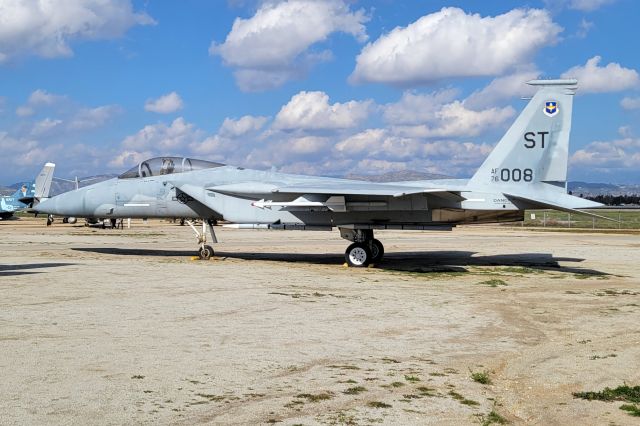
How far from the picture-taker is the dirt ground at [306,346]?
520 centimetres

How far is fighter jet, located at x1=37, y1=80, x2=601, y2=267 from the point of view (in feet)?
55.3

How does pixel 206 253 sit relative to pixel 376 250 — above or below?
below

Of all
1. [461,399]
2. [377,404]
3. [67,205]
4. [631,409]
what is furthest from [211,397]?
[67,205]

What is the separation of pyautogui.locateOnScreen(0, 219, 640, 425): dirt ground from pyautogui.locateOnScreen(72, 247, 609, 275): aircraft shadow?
2.44 m

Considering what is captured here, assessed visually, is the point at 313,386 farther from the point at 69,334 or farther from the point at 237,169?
the point at 237,169

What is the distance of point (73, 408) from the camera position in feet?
16.4

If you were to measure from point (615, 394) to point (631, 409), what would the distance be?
1.43 ft

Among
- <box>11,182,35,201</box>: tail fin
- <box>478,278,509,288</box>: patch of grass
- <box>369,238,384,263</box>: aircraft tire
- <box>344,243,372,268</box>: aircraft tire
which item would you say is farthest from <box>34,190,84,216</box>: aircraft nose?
<box>11,182,35,201</box>: tail fin

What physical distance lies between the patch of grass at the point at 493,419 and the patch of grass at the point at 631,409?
1.09m

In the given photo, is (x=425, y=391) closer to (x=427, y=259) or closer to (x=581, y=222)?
(x=427, y=259)

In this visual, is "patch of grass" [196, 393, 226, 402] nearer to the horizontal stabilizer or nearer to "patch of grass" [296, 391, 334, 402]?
"patch of grass" [296, 391, 334, 402]

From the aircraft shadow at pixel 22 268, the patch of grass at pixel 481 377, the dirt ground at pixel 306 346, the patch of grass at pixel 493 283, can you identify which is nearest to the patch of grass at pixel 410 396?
the dirt ground at pixel 306 346

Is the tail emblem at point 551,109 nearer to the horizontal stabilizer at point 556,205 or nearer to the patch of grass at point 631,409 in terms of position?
the horizontal stabilizer at point 556,205

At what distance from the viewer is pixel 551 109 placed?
1688 cm
